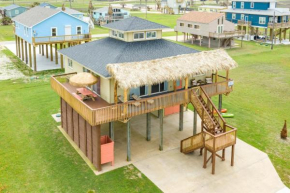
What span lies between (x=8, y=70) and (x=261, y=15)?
49.9 metres

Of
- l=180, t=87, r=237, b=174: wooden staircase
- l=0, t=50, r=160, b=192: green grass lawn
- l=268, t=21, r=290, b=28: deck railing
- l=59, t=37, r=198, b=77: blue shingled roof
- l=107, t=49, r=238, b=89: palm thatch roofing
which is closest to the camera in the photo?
l=0, t=50, r=160, b=192: green grass lawn

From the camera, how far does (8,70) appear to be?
45.1 m

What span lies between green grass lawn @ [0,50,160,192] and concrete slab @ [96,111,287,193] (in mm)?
1091

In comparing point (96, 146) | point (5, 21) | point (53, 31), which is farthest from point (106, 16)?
point (96, 146)

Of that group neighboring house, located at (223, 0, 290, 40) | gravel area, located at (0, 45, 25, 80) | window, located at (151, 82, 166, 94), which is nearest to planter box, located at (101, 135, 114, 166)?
window, located at (151, 82, 166, 94)

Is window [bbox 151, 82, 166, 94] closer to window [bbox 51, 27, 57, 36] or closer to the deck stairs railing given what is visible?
the deck stairs railing

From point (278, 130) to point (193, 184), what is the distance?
11.2 meters

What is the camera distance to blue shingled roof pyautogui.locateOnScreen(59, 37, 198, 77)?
2316 cm

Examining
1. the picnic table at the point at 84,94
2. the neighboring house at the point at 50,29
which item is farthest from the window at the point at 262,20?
the picnic table at the point at 84,94

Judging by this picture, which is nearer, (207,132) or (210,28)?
(207,132)

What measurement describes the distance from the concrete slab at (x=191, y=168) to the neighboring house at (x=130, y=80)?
1.01 meters

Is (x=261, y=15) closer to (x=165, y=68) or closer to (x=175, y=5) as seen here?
(x=165, y=68)

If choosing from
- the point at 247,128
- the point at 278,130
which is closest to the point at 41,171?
the point at 247,128

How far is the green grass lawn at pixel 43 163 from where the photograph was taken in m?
19.4
